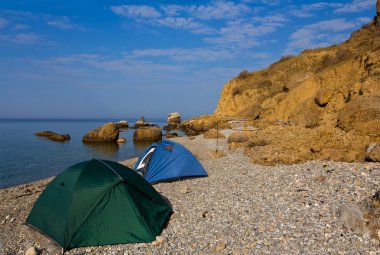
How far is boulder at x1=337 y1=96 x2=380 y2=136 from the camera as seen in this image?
1548cm

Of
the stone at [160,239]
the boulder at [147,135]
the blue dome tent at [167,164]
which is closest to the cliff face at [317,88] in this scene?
the blue dome tent at [167,164]

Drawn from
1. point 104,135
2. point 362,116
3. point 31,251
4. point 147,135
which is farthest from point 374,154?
point 104,135

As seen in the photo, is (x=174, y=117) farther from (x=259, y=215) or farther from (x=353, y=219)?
(x=353, y=219)

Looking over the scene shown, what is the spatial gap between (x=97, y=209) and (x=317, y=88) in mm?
34908

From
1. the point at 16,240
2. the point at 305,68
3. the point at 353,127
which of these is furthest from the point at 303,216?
the point at 305,68

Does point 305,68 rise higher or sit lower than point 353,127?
higher

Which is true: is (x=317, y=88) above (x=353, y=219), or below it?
above

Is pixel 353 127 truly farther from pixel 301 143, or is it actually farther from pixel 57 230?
pixel 57 230

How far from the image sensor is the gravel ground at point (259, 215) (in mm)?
6691

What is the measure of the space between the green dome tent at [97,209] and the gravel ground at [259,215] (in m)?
0.31

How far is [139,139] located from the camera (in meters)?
46.4

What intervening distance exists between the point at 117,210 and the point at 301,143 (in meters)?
12.4

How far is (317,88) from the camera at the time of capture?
36469 millimetres

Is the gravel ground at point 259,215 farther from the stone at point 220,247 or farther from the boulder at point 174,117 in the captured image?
the boulder at point 174,117
